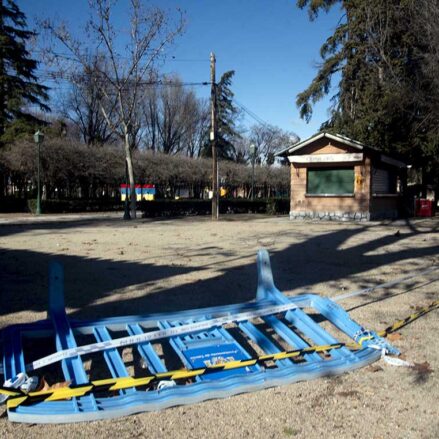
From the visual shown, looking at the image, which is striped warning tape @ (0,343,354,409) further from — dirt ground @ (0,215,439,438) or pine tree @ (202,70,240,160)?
pine tree @ (202,70,240,160)

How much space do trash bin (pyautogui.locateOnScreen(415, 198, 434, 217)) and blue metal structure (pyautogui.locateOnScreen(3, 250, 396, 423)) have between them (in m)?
21.9

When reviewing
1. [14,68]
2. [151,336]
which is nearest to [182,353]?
[151,336]

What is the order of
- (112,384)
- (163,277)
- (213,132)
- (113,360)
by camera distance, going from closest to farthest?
(112,384) < (113,360) < (163,277) < (213,132)

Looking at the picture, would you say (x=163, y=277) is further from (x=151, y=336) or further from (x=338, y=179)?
(x=338, y=179)

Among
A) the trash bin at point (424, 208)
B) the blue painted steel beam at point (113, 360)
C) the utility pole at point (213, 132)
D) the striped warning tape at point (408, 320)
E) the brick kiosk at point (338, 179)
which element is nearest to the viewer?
the blue painted steel beam at point (113, 360)

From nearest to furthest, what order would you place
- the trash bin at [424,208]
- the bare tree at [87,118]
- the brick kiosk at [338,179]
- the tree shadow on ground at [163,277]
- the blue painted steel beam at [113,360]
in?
1. the blue painted steel beam at [113,360]
2. the tree shadow on ground at [163,277]
3. the brick kiosk at [338,179]
4. the trash bin at [424,208]
5. the bare tree at [87,118]

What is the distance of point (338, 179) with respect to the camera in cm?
2217

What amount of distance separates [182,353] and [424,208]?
78.1ft

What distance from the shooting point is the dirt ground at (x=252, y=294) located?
119 inches

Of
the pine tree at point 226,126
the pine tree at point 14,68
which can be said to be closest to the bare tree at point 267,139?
the pine tree at point 226,126

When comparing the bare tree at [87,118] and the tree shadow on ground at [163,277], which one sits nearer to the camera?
the tree shadow on ground at [163,277]

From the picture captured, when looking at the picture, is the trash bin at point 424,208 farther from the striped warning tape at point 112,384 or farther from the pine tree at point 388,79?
the striped warning tape at point 112,384

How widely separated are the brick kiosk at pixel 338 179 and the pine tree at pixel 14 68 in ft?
76.0

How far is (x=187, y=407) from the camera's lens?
10.7 ft
